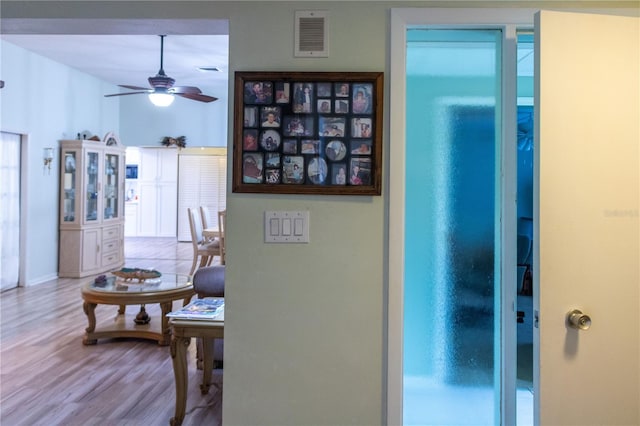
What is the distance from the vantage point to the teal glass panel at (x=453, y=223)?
6.08 ft

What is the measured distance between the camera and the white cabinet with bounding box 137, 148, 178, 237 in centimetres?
1058

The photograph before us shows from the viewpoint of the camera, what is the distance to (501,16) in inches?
69.1

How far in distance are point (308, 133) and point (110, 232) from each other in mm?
6373

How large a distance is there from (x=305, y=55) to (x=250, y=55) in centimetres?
21

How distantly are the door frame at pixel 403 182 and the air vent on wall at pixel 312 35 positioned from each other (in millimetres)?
258

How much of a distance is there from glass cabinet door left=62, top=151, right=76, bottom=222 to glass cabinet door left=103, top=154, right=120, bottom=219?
1.67 feet

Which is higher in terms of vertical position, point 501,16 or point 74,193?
point 501,16

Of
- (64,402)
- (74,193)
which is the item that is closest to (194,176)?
(74,193)

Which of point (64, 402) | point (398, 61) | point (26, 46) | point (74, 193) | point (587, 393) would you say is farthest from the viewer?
point (74, 193)

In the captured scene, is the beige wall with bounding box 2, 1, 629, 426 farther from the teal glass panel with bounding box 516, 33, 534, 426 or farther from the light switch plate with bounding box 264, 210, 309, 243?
the teal glass panel with bounding box 516, 33, 534, 426

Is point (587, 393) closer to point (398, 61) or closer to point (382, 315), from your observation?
point (382, 315)

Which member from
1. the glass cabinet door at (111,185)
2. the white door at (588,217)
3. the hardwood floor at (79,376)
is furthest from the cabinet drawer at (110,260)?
the white door at (588,217)

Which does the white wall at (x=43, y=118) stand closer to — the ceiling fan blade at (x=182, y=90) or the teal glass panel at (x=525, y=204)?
the ceiling fan blade at (x=182, y=90)

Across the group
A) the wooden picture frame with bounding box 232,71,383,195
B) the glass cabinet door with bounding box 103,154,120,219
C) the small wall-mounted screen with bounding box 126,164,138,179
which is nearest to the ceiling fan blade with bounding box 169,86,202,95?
the glass cabinet door with bounding box 103,154,120,219
